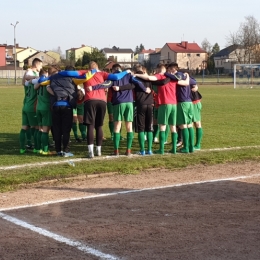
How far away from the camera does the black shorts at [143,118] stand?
36.7 ft

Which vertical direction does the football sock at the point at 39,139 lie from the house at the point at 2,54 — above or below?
below

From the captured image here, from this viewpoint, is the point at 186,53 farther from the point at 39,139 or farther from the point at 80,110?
the point at 39,139

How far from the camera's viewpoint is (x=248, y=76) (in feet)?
190

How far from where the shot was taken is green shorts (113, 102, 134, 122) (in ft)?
35.6

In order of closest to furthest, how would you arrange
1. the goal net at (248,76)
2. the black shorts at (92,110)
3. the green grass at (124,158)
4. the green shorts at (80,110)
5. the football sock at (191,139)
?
the green grass at (124,158), the black shorts at (92,110), the football sock at (191,139), the green shorts at (80,110), the goal net at (248,76)

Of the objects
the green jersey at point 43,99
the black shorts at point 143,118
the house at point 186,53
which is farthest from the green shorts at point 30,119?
the house at point 186,53

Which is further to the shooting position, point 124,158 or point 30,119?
point 30,119

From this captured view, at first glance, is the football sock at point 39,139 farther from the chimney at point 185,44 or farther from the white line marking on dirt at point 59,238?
the chimney at point 185,44

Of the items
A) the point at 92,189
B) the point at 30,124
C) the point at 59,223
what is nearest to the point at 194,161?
the point at 92,189

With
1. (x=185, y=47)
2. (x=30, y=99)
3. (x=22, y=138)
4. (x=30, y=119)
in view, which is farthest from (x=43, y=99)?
(x=185, y=47)

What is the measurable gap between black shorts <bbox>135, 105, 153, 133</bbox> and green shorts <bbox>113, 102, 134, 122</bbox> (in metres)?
0.28

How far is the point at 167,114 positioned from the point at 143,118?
0.52 meters

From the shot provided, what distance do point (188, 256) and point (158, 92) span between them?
6.48 m

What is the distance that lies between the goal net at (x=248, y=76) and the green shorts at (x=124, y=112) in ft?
152
